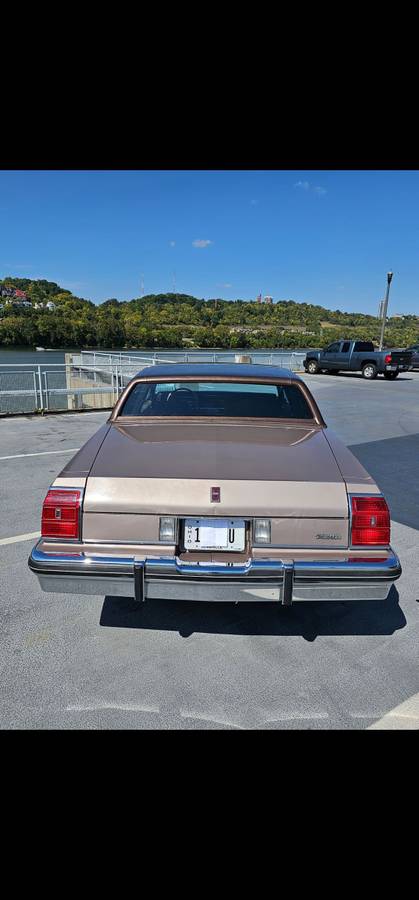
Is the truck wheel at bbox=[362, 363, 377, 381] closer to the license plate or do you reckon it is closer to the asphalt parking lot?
the asphalt parking lot

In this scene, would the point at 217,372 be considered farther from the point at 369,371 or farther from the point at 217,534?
the point at 369,371

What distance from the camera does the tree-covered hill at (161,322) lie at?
1881 inches

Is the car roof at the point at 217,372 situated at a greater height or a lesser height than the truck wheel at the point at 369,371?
greater

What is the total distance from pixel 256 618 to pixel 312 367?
23551 mm

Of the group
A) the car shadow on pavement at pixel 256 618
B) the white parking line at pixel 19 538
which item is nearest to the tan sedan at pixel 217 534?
the car shadow on pavement at pixel 256 618

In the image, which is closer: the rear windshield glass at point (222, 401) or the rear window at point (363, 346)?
the rear windshield glass at point (222, 401)

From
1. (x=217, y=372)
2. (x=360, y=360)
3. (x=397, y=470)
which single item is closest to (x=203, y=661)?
(x=217, y=372)

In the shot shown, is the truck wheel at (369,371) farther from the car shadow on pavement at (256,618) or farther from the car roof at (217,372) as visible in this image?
the car shadow on pavement at (256,618)

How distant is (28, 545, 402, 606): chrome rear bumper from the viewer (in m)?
2.36

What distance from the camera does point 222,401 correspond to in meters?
4.00

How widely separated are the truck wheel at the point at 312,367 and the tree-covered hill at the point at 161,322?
20010 mm

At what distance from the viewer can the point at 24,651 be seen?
2.70m

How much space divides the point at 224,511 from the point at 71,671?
1.22 m

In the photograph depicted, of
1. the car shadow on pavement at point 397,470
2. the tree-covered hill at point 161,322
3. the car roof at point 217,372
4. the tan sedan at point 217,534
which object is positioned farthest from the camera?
the tree-covered hill at point 161,322
